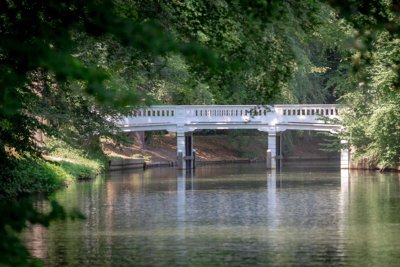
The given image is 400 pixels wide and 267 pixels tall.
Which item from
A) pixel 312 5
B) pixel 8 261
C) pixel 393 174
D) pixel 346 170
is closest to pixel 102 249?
pixel 312 5

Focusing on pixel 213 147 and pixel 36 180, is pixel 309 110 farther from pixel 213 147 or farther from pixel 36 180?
pixel 36 180

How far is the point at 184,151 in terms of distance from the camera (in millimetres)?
55094

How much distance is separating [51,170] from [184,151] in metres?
20.0

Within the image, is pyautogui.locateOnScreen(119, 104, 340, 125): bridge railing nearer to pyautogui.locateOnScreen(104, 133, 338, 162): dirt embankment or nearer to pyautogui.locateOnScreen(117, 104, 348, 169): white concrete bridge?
pyautogui.locateOnScreen(117, 104, 348, 169): white concrete bridge

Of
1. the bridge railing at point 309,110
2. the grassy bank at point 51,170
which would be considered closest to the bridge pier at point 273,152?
the bridge railing at point 309,110

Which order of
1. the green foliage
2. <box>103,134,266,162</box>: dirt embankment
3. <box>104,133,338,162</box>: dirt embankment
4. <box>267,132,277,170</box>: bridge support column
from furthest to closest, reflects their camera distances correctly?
<box>104,133,338,162</box>: dirt embankment, <box>103,134,266,162</box>: dirt embankment, <box>267,132,277,170</box>: bridge support column, the green foliage

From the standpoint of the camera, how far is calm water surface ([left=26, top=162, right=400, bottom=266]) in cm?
1780

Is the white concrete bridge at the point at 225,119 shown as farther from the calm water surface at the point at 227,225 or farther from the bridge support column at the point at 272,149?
the calm water surface at the point at 227,225

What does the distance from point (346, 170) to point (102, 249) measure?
32.2 m

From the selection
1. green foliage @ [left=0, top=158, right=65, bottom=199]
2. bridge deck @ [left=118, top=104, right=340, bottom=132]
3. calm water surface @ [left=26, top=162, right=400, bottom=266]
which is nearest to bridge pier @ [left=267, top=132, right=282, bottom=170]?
bridge deck @ [left=118, top=104, right=340, bottom=132]

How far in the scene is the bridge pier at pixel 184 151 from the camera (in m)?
54.4

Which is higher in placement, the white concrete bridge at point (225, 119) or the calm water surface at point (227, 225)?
the white concrete bridge at point (225, 119)

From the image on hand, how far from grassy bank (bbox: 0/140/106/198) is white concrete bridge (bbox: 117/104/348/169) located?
5149mm

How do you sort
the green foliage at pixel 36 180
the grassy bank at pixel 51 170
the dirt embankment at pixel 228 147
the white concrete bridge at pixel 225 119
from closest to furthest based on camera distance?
1. the grassy bank at pixel 51 170
2. the green foliage at pixel 36 180
3. the white concrete bridge at pixel 225 119
4. the dirt embankment at pixel 228 147
